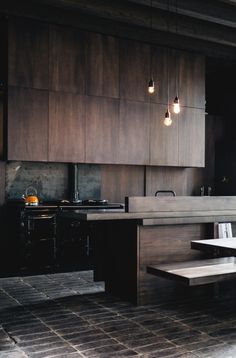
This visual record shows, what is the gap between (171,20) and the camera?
22.1ft

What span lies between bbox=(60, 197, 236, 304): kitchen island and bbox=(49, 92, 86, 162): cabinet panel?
2070mm

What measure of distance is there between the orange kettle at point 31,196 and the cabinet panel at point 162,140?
2.12 m

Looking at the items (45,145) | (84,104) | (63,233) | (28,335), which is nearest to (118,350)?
(28,335)

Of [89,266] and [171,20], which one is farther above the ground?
[171,20]

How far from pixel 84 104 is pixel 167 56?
1961mm

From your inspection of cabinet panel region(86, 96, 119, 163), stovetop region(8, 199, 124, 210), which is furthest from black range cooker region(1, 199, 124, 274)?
cabinet panel region(86, 96, 119, 163)

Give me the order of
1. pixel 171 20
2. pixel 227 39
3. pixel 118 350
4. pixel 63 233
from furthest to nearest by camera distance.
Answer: pixel 227 39, pixel 171 20, pixel 63 233, pixel 118 350

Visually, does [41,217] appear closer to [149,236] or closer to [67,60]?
[149,236]

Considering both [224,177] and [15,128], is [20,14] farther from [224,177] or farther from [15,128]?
[224,177]

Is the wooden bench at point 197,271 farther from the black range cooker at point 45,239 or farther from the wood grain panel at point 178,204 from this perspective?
the black range cooker at point 45,239

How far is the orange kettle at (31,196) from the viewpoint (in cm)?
619

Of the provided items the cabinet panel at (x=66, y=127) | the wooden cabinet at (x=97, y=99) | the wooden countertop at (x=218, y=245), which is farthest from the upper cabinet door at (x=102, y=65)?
the wooden countertop at (x=218, y=245)

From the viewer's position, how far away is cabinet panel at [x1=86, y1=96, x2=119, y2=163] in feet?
22.6

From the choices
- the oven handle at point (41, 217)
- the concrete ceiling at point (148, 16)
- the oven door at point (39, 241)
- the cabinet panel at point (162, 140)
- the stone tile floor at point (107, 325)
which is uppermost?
the concrete ceiling at point (148, 16)
